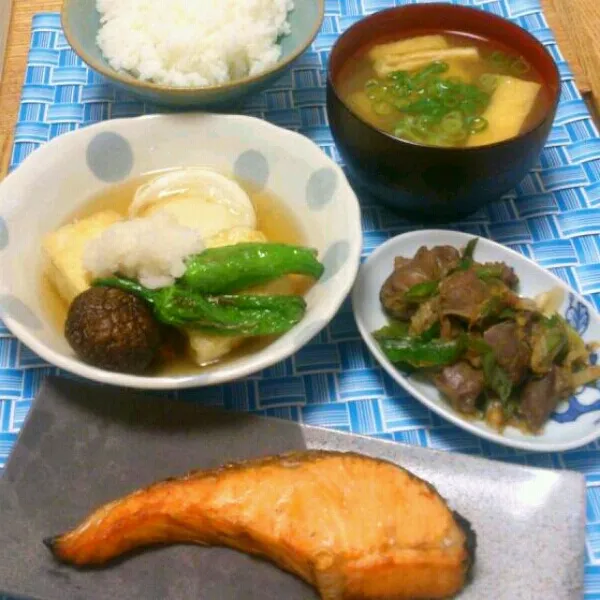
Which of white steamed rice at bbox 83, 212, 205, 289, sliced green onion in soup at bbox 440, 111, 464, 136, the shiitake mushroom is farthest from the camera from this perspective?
sliced green onion in soup at bbox 440, 111, 464, 136

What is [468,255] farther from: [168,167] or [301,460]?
[168,167]

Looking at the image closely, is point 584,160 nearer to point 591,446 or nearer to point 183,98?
point 591,446

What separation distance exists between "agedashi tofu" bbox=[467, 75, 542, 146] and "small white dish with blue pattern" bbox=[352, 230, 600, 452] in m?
0.30

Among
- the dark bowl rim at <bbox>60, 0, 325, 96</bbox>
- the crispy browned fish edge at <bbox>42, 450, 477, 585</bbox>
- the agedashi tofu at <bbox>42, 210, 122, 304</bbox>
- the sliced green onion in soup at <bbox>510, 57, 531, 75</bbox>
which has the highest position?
the dark bowl rim at <bbox>60, 0, 325, 96</bbox>

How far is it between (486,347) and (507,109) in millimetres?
807

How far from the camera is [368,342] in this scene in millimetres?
1816

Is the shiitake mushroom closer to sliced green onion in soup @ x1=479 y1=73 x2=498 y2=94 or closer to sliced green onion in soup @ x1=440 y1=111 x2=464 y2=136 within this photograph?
sliced green onion in soup @ x1=440 y1=111 x2=464 y2=136

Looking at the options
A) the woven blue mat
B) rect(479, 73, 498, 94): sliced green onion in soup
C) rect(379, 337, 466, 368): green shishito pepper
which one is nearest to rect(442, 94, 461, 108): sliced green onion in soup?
rect(479, 73, 498, 94): sliced green onion in soup

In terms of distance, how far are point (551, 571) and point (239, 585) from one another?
672mm

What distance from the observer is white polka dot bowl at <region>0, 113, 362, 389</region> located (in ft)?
5.49

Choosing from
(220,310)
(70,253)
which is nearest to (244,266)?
(220,310)

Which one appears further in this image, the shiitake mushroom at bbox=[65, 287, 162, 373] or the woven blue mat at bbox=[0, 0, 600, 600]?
the woven blue mat at bbox=[0, 0, 600, 600]

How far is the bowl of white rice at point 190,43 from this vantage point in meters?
2.20

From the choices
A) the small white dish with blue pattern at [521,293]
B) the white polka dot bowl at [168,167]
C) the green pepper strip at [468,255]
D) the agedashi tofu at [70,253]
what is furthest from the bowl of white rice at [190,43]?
the green pepper strip at [468,255]
